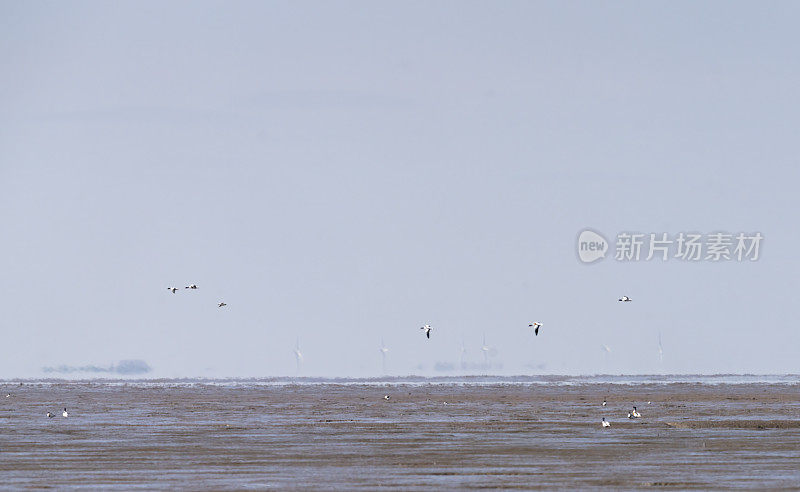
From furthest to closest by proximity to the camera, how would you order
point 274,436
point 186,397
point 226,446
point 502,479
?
point 186,397 < point 274,436 < point 226,446 < point 502,479

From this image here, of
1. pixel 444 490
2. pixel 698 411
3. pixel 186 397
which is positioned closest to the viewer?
pixel 444 490

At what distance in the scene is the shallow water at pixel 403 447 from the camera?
39.7 metres

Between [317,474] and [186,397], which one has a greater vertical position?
[317,474]

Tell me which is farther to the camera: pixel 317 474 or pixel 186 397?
pixel 186 397

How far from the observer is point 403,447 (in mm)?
50562

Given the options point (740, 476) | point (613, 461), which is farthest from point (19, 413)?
point (740, 476)

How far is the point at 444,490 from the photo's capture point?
121 ft

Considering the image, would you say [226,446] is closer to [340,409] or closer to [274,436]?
[274,436]

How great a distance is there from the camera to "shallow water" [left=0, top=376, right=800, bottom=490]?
130 ft

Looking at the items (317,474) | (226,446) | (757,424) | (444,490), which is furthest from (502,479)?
(757,424)

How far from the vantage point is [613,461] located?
146ft

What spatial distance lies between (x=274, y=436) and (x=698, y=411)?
96.0 ft

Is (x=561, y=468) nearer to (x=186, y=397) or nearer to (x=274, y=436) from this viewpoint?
(x=274, y=436)

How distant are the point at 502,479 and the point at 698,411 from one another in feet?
130
